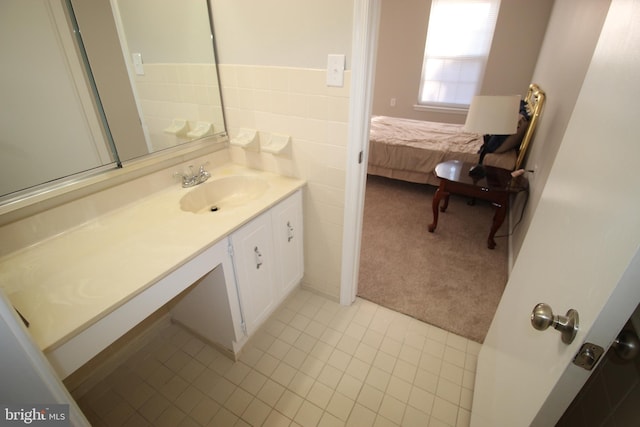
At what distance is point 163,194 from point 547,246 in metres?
1.55

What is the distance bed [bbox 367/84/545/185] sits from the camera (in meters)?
2.73

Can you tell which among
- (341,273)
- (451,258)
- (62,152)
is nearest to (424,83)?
(451,258)

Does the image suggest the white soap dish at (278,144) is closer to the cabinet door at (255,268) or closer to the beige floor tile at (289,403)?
the cabinet door at (255,268)

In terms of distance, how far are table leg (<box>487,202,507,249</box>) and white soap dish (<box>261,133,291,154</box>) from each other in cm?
175

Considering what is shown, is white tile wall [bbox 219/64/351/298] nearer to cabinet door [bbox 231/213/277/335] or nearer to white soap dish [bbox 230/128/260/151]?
white soap dish [bbox 230/128/260/151]

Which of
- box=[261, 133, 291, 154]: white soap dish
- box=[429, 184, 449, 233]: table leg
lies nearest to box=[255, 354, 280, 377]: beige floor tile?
box=[261, 133, 291, 154]: white soap dish

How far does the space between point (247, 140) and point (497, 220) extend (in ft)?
6.54

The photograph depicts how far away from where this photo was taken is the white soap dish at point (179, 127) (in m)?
1.56

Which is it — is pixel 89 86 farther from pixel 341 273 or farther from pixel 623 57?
pixel 623 57

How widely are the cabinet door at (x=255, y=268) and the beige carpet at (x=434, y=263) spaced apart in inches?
28.2

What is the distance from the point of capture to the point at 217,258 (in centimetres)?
120

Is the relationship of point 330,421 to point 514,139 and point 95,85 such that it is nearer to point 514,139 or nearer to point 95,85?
point 95,85

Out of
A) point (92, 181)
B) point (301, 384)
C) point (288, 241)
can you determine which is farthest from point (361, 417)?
point (92, 181)

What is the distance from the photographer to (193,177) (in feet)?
5.12
